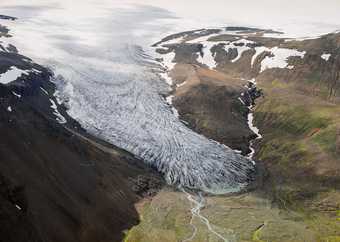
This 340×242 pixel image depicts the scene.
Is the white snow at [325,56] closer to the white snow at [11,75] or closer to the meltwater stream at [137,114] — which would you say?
the meltwater stream at [137,114]

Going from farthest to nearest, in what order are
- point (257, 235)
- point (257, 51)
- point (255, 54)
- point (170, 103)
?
1. point (257, 51)
2. point (255, 54)
3. point (170, 103)
4. point (257, 235)

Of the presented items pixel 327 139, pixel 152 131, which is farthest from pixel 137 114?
pixel 327 139

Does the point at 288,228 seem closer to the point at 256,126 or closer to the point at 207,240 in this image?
the point at 207,240

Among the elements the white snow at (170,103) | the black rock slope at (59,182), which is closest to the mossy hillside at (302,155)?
the white snow at (170,103)

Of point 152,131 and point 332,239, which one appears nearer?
point 332,239

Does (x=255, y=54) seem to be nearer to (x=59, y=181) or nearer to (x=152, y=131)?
(x=152, y=131)

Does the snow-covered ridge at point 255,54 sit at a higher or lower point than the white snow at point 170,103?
higher
